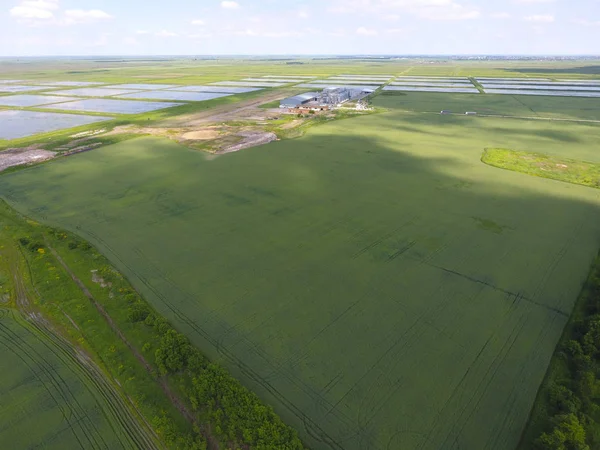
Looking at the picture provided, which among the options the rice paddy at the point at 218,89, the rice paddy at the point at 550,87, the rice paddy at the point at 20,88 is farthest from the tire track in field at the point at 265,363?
the rice paddy at the point at 550,87

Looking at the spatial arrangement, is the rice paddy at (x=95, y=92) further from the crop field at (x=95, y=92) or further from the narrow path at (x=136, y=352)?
the narrow path at (x=136, y=352)

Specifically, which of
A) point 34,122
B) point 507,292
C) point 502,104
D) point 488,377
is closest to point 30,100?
point 34,122

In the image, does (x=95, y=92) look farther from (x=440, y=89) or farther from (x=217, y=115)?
(x=440, y=89)

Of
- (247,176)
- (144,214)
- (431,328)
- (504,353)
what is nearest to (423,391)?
(431,328)

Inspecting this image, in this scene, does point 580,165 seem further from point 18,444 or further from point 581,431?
point 18,444

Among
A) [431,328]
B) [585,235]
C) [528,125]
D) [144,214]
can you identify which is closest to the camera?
[431,328]
